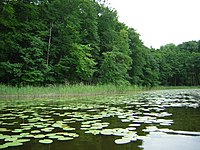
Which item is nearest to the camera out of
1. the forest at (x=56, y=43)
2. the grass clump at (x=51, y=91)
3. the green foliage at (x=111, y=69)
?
the grass clump at (x=51, y=91)

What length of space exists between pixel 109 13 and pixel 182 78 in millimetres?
30552

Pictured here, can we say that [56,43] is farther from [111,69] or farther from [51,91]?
[51,91]

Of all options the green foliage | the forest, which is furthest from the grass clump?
the green foliage

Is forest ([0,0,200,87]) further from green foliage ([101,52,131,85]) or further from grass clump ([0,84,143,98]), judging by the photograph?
grass clump ([0,84,143,98])

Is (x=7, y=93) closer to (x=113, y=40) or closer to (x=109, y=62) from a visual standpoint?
(x=109, y=62)

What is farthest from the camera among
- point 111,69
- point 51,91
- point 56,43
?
point 111,69

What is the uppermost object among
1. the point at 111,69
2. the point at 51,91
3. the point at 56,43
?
the point at 56,43

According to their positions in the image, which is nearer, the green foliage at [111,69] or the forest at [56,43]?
the forest at [56,43]

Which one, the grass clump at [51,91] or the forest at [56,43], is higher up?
the forest at [56,43]

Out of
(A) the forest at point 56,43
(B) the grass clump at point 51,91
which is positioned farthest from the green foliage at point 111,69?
(B) the grass clump at point 51,91

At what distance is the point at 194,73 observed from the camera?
166ft

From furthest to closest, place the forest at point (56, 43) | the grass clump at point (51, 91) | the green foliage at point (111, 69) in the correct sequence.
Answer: the green foliage at point (111, 69) → the forest at point (56, 43) → the grass clump at point (51, 91)

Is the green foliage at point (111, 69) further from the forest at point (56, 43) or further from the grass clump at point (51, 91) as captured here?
the grass clump at point (51, 91)

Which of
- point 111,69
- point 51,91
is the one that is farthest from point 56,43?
point 51,91
